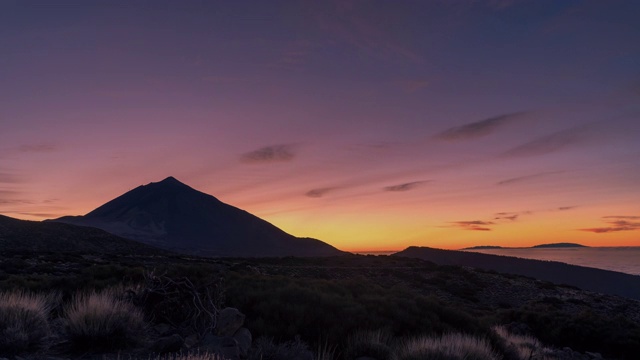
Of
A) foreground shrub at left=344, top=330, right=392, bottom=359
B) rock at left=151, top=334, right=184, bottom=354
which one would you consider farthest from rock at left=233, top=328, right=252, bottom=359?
foreground shrub at left=344, top=330, right=392, bottom=359

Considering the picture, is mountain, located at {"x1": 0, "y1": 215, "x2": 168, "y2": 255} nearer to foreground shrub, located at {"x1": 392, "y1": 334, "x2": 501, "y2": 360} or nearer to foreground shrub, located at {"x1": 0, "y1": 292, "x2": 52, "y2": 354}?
foreground shrub, located at {"x1": 0, "y1": 292, "x2": 52, "y2": 354}

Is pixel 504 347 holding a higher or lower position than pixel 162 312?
lower

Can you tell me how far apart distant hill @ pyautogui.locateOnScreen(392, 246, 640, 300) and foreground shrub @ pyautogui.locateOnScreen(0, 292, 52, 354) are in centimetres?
6681

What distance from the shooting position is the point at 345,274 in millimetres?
42938

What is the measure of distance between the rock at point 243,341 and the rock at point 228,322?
0.34 feet

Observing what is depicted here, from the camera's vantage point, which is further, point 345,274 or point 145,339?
point 345,274

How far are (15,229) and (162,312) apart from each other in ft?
252

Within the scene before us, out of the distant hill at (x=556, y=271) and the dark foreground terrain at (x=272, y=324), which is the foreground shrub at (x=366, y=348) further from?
the distant hill at (x=556, y=271)

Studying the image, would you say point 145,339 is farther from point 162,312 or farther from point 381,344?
point 381,344

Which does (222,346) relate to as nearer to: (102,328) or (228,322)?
(228,322)

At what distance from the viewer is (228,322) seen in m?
8.72

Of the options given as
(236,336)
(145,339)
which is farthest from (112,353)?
(236,336)

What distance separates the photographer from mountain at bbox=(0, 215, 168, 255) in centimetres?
6425

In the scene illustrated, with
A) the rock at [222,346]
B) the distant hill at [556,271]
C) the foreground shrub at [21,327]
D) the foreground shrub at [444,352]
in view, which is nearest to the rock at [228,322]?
the rock at [222,346]
